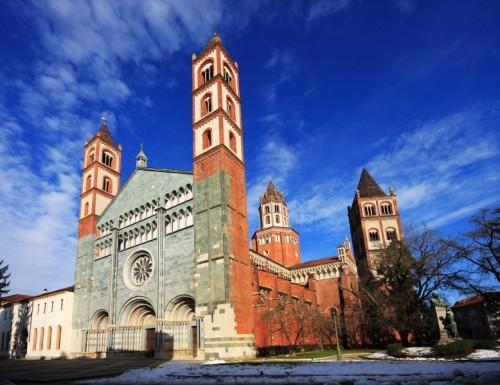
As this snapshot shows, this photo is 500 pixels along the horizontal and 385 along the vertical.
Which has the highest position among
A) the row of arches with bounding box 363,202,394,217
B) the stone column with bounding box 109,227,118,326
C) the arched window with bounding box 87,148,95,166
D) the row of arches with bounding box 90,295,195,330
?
the arched window with bounding box 87,148,95,166

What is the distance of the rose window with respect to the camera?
106 ft

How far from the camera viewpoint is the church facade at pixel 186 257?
86.8 feet

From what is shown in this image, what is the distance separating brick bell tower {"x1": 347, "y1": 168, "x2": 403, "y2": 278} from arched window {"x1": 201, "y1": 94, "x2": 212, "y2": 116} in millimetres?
29053

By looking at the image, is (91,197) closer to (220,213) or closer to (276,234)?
(220,213)

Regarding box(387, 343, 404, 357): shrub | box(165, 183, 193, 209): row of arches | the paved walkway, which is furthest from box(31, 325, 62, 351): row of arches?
box(387, 343, 404, 357): shrub

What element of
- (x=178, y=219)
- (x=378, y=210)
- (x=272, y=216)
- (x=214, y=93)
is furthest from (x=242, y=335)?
(x=272, y=216)

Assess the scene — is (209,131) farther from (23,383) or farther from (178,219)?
(23,383)

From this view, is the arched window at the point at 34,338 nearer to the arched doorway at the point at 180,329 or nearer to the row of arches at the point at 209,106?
the arched doorway at the point at 180,329

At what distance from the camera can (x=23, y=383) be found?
13914 millimetres

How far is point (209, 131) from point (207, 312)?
16155 millimetres

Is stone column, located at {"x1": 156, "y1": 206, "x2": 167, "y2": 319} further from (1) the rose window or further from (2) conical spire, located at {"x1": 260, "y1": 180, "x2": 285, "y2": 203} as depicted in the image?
(2) conical spire, located at {"x1": 260, "y1": 180, "x2": 285, "y2": 203}

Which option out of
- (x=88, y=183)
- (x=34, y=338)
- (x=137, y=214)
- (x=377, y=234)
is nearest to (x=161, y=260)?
(x=137, y=214)

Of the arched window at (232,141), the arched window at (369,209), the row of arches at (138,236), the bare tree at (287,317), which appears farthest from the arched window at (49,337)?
the arched window at (369,209)

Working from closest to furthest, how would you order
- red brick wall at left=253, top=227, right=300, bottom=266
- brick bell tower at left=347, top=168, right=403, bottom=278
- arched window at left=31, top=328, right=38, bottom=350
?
arched window at left=31, top=328, right=38, bottom=350, brick bell tower at left=347, top=168, right=403, bottom=278, red brick wall at left=253, top=227, right=300, bottom=266
